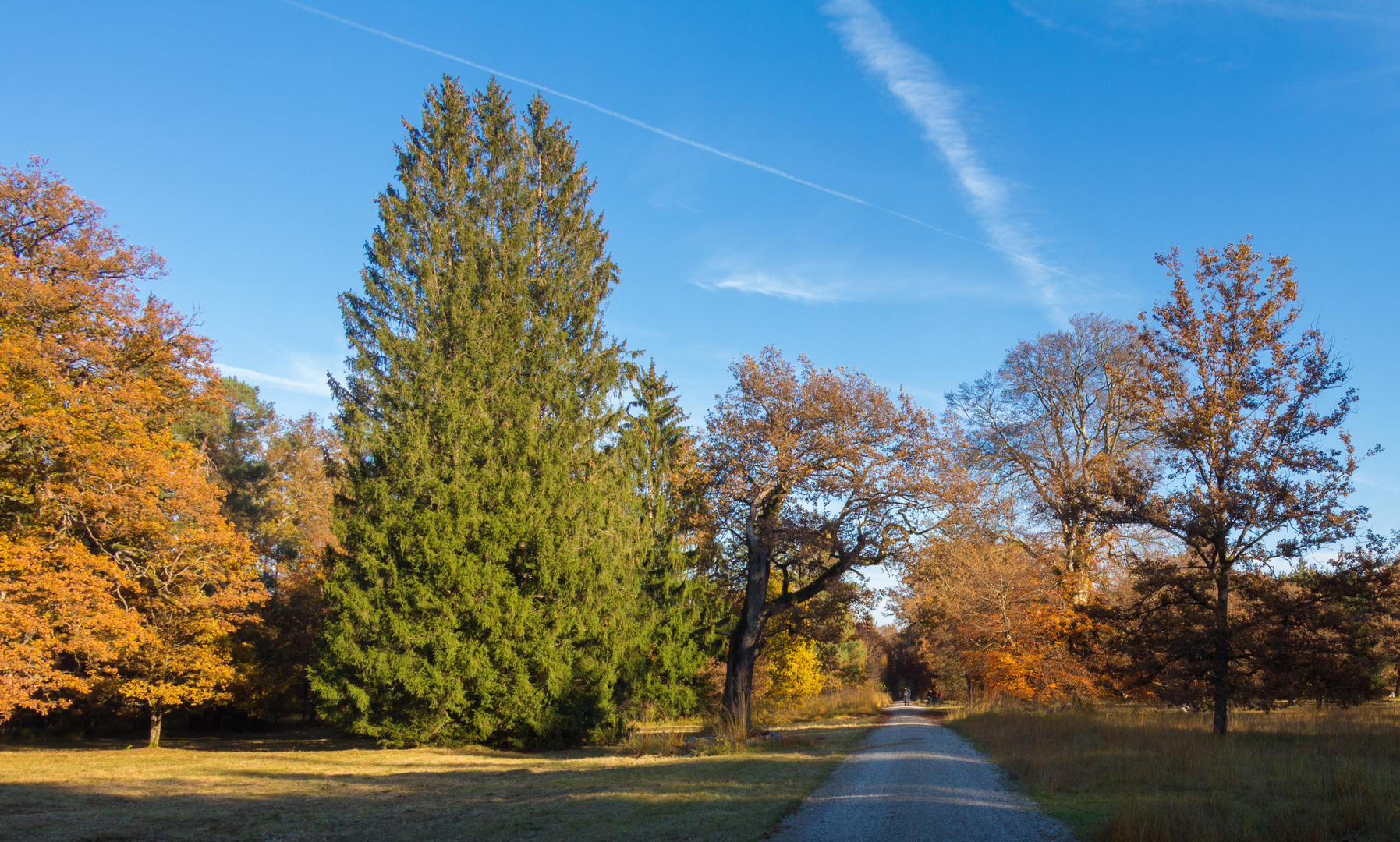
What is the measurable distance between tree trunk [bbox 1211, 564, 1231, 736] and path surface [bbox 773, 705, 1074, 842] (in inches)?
202

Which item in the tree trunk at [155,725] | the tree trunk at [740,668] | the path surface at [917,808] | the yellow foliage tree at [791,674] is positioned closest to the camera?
the path surface at [917,808]

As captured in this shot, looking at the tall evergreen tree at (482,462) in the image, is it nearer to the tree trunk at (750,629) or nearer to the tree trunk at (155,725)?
the tree trunk at (750,629)

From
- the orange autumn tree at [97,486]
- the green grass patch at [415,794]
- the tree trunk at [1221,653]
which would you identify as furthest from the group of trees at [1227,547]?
the orange autumn tree at [97,486]

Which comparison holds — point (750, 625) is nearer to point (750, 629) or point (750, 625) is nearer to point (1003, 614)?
point (750, 629)

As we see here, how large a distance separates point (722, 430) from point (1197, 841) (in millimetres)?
14497

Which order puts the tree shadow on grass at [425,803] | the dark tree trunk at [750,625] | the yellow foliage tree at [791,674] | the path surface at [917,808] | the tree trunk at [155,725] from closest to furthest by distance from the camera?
the path surface at [917,808], the tree shadow on grass at [425,803], the dark tree trunk at [750,625], the tree trunk at [155,725], the yellow foliage tree at [791,674]

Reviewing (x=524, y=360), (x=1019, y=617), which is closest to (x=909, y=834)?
(x=524, y=360)

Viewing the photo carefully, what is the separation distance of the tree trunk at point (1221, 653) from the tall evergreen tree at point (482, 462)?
12983 millimetres

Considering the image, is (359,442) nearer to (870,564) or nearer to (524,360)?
(524,360)

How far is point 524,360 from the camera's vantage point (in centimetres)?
2034

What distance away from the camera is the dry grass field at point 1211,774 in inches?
227

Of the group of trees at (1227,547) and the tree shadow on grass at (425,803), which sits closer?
the tree shadow on grass at (425,803)

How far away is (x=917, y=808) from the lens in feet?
24.7

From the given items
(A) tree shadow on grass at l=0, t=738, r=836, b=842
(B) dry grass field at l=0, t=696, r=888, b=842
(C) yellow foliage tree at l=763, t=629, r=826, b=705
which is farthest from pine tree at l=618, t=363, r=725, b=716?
(A) tree shadow on grass at l=0, t=738, r=836, b=842
